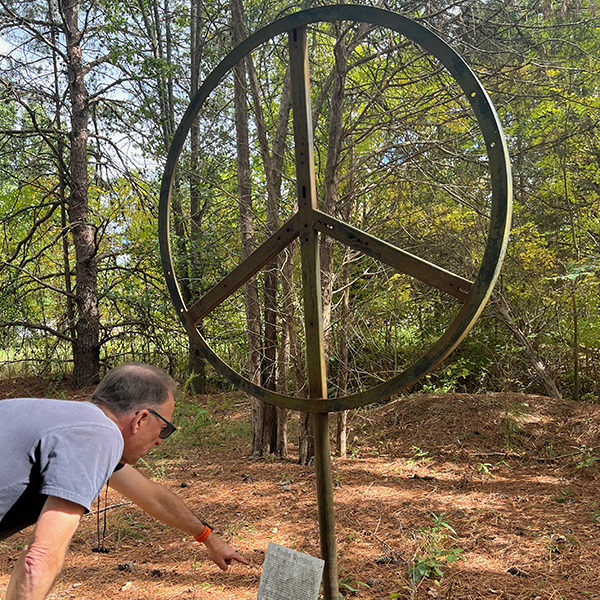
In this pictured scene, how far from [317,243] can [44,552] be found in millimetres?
1373

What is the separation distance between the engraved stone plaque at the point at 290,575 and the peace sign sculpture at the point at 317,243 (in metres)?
0.19

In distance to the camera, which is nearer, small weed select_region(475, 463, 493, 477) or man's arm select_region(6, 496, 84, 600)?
man's arm select_region(6, 496, 84, 600)

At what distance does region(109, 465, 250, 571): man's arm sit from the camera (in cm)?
213

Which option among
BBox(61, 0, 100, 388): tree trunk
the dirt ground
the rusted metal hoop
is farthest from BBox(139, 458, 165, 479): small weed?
BBox(61, 0, 100, 388): tree trunk

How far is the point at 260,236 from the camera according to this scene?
506cm

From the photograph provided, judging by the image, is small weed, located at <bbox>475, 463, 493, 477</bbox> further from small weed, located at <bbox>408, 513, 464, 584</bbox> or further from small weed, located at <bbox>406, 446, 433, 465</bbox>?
small weed, located at <bbox>408, 513, 464, 584</bbox>

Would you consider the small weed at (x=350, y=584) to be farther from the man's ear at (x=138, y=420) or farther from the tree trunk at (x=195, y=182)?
the tree trunk at (x=195, y=182)

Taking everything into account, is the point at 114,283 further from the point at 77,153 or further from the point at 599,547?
the point at 599,547

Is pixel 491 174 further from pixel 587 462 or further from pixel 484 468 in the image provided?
pixel 587 462

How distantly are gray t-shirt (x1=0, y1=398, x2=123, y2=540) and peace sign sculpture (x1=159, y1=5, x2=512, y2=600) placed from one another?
0.70 metres

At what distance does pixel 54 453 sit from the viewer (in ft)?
5.30

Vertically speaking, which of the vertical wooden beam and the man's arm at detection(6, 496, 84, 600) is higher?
the vertical wooden beam

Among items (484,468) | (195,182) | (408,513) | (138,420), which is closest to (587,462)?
(484,468)

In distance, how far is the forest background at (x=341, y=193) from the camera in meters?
4.35
